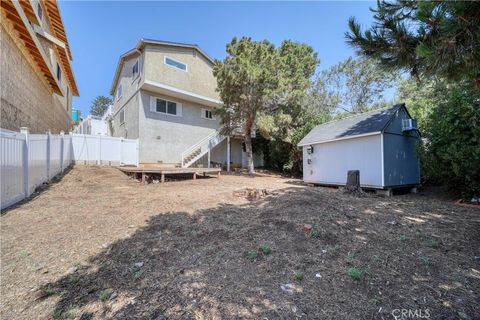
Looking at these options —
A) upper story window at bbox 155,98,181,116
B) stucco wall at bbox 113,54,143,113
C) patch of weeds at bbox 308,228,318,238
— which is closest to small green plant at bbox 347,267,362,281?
patch of weeds at bbox 308,228,318,238

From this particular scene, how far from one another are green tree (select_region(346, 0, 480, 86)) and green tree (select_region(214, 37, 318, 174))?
7.47 metres

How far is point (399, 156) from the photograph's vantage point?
899cm

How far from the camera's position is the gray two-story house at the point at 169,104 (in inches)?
534

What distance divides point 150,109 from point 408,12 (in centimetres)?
1272

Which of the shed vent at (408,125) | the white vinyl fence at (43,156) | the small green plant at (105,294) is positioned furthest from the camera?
the shed vent at (408,125)

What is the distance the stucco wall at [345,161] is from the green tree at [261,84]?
3336 mm

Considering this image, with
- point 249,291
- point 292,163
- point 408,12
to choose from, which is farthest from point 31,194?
point 292,163

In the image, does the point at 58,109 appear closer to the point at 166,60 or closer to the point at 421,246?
the point at 166,60

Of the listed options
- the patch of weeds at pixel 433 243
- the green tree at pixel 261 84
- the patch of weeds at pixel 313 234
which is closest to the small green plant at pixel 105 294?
the patch of weeds at pixel 313 234

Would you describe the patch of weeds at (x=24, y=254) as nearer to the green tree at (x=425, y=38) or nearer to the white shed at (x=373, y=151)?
the green tree at (x=425, y=38)

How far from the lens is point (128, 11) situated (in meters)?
9.88

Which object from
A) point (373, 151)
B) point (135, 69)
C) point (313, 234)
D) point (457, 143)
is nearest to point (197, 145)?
point (135, 69)

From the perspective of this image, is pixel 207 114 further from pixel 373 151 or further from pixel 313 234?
pixel 313 234

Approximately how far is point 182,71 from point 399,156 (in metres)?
12.9
